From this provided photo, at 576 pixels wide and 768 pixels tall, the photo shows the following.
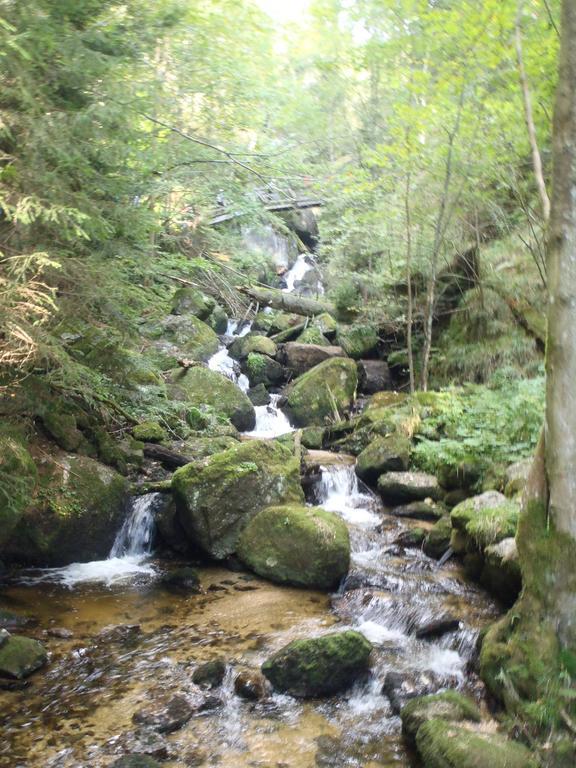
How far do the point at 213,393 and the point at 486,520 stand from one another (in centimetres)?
772

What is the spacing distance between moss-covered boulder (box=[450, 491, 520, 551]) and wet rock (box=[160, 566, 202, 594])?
11.0 feet

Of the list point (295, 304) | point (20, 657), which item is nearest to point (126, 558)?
point (20, 657)

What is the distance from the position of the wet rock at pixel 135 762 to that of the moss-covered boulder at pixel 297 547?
10.5 feet

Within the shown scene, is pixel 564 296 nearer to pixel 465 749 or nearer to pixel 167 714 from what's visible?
pixel 465 749

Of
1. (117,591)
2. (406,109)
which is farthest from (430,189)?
(117,591)

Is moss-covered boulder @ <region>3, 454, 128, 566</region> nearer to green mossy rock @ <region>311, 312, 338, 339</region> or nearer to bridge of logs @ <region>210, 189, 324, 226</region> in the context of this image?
bridge of logs @ <region>210, 189, 324, 226</region>

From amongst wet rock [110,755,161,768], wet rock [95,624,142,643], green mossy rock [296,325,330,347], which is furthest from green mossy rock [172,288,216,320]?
wet rock [110,755,161,768]

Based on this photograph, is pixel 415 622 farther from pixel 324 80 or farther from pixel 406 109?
pixel 324 80

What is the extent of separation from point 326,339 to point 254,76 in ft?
37.7

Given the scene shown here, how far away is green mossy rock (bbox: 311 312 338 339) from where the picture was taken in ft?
59.3

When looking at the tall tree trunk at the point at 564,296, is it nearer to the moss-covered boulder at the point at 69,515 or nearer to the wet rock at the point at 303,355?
the moss-covered boulder at the point at 69,515

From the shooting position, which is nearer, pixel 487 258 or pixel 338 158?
pixel 487 258

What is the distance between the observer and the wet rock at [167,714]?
416 cm

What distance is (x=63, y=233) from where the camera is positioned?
16.9 feet
